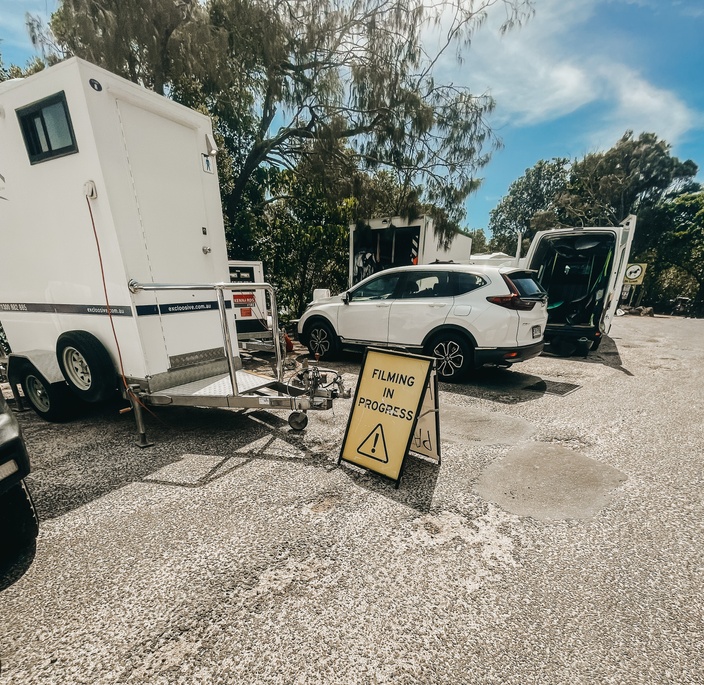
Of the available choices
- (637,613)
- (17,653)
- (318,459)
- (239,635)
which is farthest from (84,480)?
(637,613)

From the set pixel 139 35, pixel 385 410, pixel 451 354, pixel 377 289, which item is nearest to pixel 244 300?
pixel 377 289

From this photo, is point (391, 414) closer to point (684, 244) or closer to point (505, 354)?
point (505, 354)

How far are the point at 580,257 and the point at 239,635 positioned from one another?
959 cm

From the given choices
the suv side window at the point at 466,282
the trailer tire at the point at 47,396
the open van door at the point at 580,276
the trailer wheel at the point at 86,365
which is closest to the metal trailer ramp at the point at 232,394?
the trailer wheel at the point at 86,365

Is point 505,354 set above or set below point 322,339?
above

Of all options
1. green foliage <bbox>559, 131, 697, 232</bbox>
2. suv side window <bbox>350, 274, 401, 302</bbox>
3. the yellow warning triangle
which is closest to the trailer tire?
the yellow warning triangle

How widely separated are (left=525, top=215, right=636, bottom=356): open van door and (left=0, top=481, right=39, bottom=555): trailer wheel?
8.62 meters

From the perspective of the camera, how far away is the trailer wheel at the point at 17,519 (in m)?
2.08

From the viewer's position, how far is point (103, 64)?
21.3 ft

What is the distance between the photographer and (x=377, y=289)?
635cm

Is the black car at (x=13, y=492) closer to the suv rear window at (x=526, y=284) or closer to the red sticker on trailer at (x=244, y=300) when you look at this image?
the red sticker on trailer at (x=244, y=300)

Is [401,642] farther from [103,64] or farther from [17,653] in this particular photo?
[103,64]

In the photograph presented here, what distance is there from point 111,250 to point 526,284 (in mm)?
5356

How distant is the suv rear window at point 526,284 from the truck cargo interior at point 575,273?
9.46 feet
